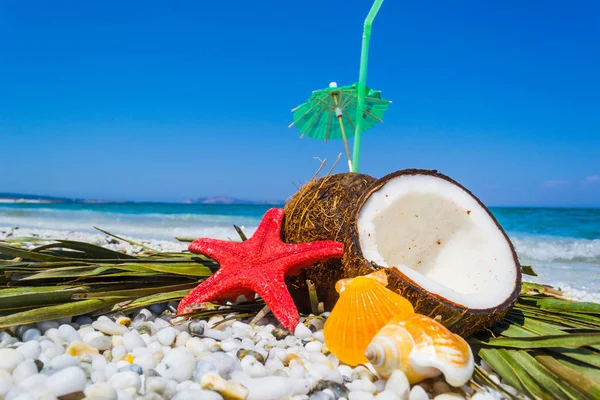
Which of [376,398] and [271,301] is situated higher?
[271,301]

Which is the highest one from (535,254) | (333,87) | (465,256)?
(333,87)

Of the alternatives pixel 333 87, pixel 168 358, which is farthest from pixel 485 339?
pixel 333 87

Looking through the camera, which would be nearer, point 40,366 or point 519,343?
point 40,366

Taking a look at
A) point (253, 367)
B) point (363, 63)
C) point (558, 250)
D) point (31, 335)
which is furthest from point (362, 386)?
point (558, 250)

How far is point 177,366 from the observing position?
192 centimetres

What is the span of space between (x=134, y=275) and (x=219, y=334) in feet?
3.10

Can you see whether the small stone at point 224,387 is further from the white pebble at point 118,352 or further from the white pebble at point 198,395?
the white pebble at point 118,352

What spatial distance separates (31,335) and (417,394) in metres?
2.01

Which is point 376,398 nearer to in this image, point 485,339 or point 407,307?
point 407,307

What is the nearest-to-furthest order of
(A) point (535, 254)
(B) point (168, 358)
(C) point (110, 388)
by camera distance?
1. (C) point (110, 388)
2. (B) point (168, 358)
3. (A) point (535, 254)

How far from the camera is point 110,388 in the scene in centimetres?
164

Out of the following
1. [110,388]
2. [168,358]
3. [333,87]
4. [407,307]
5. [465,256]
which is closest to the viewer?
[110,388]

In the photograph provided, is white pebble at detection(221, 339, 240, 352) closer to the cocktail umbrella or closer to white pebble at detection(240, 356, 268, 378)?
white pebble at detection(240, 356, 268, 378)

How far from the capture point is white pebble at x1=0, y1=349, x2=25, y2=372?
73.2 inches
